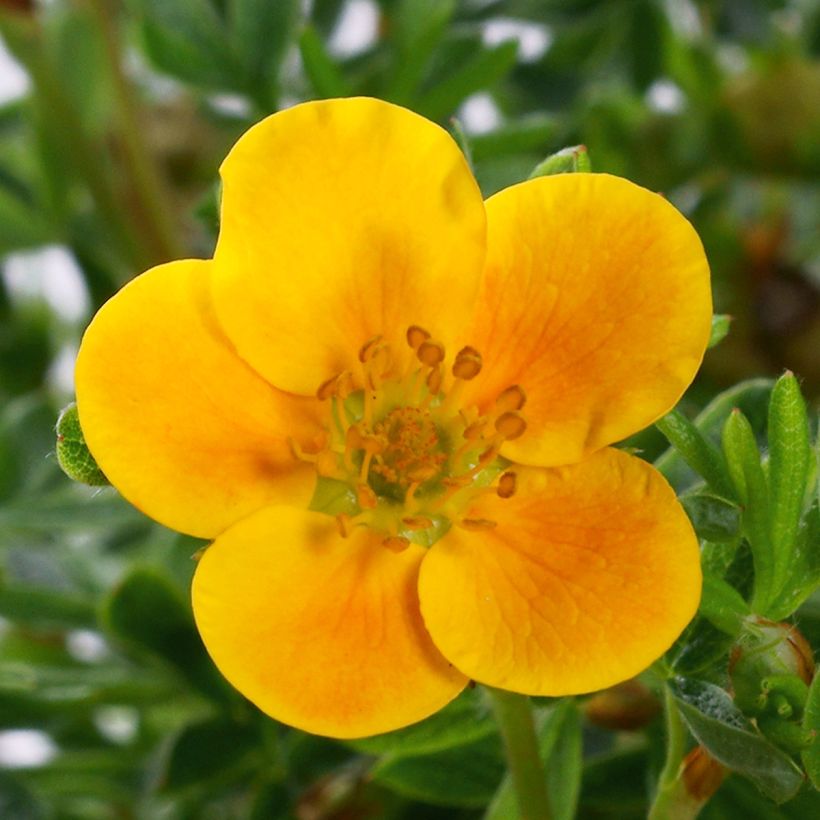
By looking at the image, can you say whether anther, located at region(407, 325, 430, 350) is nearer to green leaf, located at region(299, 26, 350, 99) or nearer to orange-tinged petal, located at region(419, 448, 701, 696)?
orange-tinged petal, located at region(419, 448, 701, 696)

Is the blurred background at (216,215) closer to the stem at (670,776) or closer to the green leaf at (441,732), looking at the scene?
the green leaf at (441,732)

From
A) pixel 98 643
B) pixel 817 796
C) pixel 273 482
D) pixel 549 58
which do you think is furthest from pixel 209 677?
pixel 549 58

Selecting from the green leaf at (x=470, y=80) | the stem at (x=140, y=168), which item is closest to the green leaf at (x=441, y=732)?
the green leaf at (x=470, y=80)

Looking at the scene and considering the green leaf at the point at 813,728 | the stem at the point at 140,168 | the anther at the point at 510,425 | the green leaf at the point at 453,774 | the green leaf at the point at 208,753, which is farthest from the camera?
the stem at the point at 140,168

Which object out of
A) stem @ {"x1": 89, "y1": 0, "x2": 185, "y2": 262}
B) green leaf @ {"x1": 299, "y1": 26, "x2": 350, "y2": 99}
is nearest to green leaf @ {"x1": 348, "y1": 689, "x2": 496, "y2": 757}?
green leaf @ {"x1": 299, "y1": 26, "x2": 350, "y2": 99}

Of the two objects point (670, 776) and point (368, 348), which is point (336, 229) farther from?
point (670, 776)

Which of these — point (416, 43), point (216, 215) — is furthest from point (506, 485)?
point (416, 43)
